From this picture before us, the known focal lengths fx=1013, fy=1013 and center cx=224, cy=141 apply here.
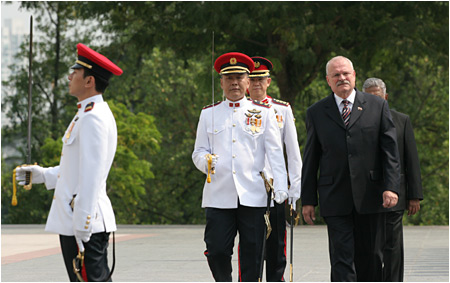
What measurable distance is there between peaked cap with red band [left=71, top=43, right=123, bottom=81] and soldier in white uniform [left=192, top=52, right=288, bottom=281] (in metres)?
1.93

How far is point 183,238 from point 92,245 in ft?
38.6

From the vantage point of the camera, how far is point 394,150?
24.4 ft

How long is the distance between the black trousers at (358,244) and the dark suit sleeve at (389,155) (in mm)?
280

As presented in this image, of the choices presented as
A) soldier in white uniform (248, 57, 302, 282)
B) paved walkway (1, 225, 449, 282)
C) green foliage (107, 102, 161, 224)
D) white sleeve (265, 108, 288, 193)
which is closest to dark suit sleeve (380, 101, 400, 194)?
white sleeve (265, 108, 288, 193)

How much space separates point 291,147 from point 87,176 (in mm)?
3628

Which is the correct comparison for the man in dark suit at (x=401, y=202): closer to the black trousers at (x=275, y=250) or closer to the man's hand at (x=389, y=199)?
the black trousers at (x=275, y=250)

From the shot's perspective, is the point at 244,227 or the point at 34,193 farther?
the point at 34,193

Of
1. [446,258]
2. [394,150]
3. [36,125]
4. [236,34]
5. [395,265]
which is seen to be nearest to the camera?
[394,150]

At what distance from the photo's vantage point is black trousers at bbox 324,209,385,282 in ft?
24.0

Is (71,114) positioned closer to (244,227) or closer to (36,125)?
(36,125)

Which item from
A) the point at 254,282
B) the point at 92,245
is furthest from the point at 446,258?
the point at 92,245

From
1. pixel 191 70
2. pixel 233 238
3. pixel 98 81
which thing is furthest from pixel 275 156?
pixel 191 70

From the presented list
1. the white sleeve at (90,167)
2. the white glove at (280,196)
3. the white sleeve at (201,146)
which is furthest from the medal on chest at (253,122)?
the white sleeve at (90,167)

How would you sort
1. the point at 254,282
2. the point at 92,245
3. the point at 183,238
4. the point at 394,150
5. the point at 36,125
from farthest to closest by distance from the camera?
the point at 36,125 < the point at 183,238 < the point at 254,282 < the point at 394,150 < the point at 92,245
